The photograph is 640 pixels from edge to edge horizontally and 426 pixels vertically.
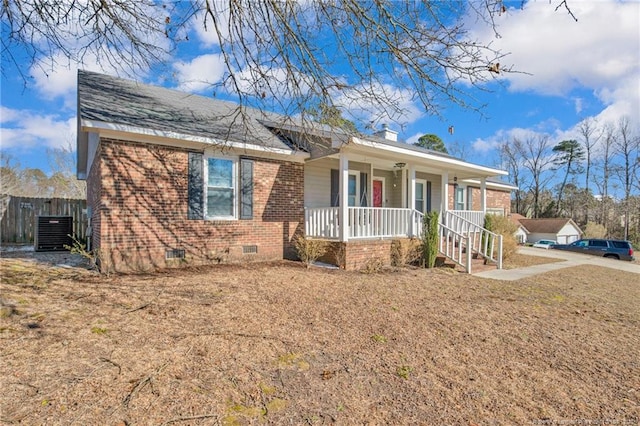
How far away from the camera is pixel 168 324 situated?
3.98m

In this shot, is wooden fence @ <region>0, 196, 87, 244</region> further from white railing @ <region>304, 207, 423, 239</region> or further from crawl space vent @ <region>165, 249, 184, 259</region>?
white railing @ <region>304, 207, 423, 239</region>

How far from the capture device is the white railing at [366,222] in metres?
8.88

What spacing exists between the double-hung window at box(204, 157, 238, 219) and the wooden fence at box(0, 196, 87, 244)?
6871mm

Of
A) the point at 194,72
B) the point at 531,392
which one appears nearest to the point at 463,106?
the point at 531,392

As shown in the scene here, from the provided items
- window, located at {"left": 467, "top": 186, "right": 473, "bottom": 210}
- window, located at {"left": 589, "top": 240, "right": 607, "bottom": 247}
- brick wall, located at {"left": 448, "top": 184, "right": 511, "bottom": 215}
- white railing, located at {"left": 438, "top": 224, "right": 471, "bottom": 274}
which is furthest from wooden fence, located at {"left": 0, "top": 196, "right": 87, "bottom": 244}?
window, located at {"left": 589, "top": 240, "right": 607, "bottom": 247}

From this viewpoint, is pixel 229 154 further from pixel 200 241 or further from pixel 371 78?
pixel 371 78

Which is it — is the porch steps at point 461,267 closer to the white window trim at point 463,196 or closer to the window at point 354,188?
the window at point 354,188

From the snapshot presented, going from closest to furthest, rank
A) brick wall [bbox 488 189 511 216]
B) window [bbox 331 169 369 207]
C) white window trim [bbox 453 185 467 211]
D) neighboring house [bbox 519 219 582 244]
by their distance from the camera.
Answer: window [bbox 331 169 369 207] → white window trim [bbox 453 185 467 211] → brick wall [bbox 488 189 511 216] → neighboring house [bbox 519 219 582 244]

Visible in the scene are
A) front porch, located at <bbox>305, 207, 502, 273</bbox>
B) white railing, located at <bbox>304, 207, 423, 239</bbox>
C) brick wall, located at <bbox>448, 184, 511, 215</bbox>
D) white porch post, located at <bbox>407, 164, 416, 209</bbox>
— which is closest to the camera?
front porch, located at <bbox>305, 207, 502, 273</bbox>

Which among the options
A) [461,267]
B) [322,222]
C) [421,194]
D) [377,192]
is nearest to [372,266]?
[322,222]

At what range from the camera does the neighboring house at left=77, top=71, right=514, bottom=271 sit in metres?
7.05

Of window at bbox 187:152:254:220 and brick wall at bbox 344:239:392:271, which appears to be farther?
brick wall at bbox 344:239:392:271

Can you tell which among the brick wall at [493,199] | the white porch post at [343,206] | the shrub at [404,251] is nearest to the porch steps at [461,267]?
the shrub at [404,251]

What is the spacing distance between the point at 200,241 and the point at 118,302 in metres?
3.40
